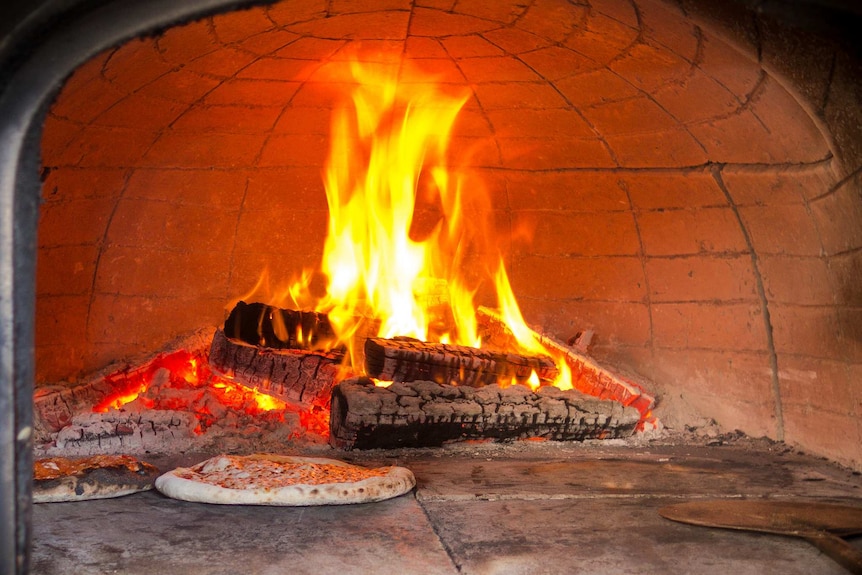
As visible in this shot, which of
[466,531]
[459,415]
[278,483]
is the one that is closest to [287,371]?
[459,415]

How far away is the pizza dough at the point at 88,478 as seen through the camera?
286cm

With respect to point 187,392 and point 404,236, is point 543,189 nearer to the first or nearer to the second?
point 404,236

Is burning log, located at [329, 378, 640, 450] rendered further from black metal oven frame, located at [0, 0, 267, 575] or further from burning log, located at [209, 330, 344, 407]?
black metal oven frame, located at [0, 0, 267, 575]

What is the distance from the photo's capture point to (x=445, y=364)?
15.0ft

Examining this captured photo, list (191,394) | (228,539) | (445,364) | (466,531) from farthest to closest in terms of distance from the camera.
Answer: (445,364)
(191,394)
(466,531)
(228,539)

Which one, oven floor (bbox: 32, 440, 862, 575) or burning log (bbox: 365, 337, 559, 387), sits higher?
burning log (bbox: 365, 337, 559, 387)

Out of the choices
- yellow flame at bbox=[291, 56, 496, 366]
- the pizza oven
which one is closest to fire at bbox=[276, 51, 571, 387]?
yellow flame at bbox=[291, 56, 496, 366]

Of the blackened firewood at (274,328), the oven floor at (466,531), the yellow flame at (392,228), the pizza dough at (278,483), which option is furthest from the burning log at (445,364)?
the pizza dough at (278,483)

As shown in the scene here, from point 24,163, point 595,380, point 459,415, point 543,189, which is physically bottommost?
point 459,415

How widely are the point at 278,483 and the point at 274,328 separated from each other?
1.94m

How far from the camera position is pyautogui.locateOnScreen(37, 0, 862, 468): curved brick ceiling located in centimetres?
366

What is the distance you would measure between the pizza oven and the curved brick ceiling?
1cm

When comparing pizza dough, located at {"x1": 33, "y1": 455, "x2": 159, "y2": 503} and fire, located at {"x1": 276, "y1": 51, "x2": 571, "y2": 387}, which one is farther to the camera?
fire, located at {"x1": 276, "y1": 51, "x2": 571, "y2": 387}

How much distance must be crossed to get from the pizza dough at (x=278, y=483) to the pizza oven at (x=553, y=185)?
1.55 meters
